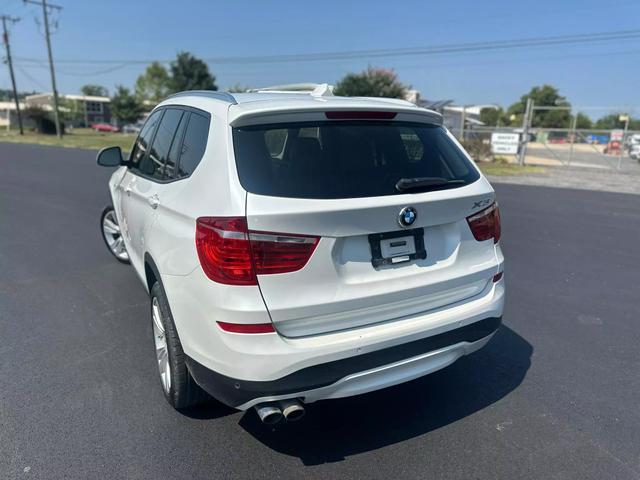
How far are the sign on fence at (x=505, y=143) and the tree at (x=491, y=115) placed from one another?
60527mm

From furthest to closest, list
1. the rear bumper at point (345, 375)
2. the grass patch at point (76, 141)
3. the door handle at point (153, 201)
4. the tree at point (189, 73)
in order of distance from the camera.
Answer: the tree at point (189, 73)
the grass patch at point (76, 141)
the door handle at point (153, 201)
the rear bumper at point (345, 375)

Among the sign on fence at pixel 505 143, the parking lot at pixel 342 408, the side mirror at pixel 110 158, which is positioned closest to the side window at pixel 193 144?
the parking lot at pixel 342 408

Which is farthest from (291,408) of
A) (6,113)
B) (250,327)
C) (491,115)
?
(6,113)

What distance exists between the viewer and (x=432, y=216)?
249 centimetres

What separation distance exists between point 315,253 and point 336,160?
1.82 feet

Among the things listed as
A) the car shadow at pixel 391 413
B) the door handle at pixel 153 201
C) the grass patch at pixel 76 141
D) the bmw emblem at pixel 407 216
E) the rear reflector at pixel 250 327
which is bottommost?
the grass patch at pixel 76 141

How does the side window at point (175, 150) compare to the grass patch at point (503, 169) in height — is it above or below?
above

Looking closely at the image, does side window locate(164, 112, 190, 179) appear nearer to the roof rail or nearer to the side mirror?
the roof rail

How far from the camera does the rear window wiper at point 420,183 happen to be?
2470 millimetres

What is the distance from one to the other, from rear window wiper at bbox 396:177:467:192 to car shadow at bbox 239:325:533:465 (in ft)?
4.62

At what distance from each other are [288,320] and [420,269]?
763 mm

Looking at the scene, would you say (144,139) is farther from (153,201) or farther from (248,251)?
(248,251)

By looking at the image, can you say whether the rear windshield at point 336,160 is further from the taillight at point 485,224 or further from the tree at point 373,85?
the tree at point 373,85

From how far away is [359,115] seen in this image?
2646 mm
